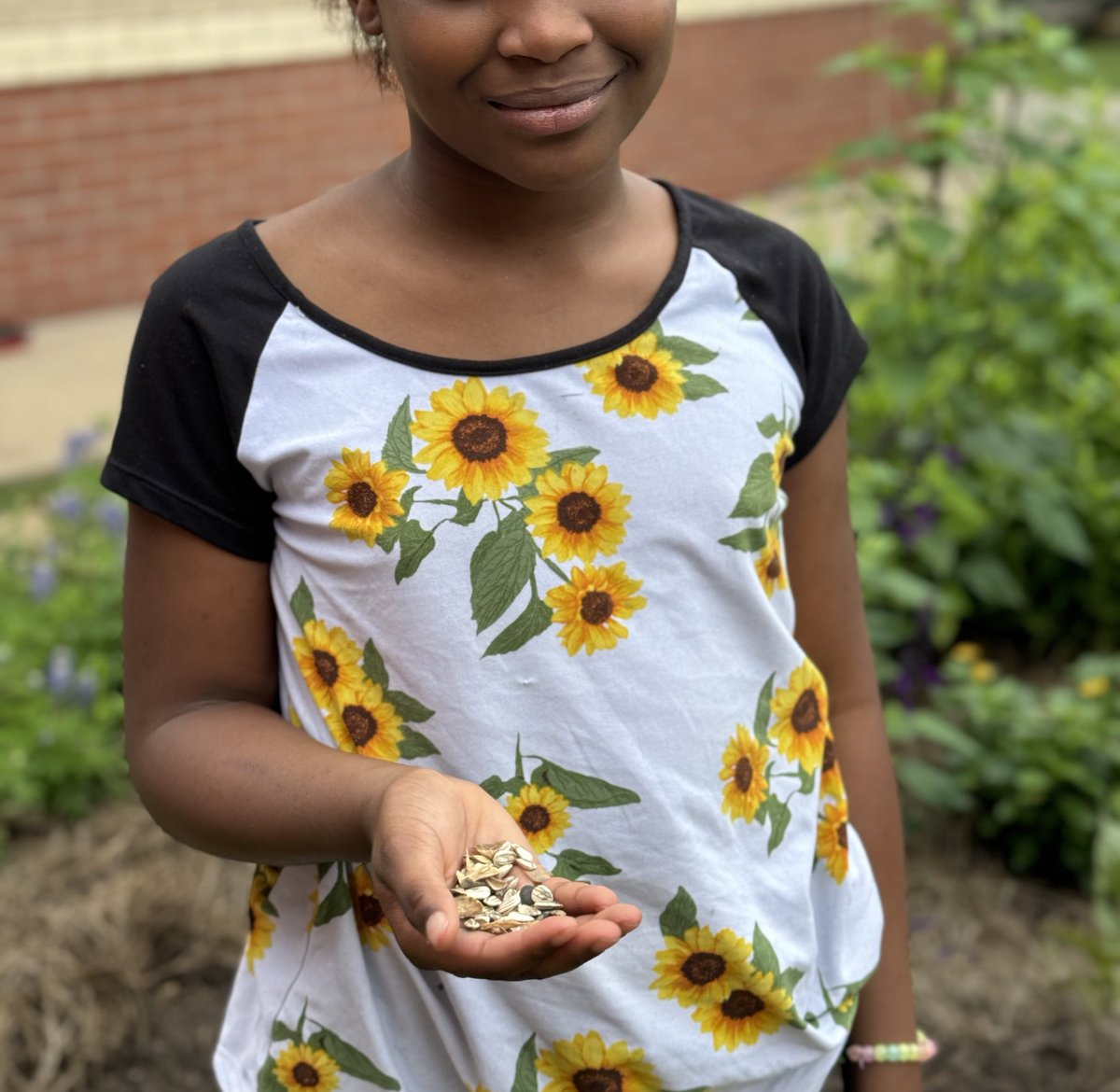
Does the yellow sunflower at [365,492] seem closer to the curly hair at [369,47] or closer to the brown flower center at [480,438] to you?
the brown flower center at [480,438]

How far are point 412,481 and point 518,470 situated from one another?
0.09 m

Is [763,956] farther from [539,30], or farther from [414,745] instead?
[539,30]

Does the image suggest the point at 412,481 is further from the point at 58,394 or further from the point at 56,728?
the point at 58,394

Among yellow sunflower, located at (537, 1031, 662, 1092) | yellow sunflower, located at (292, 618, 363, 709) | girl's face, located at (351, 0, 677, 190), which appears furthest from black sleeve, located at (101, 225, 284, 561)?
yellow sunflower, located at (537, 1031, 662, 1092)

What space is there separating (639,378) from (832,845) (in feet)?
1.72

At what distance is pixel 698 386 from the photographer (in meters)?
1.46

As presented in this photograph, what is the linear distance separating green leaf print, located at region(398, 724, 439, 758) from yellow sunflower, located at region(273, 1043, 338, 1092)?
0.95ft

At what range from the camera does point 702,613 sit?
1.46 meters

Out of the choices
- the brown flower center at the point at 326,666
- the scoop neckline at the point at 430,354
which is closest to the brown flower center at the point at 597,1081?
the brown flower center at the point at 326,666

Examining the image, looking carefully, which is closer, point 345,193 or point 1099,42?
point 345,193

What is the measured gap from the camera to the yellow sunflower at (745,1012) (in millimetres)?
1493

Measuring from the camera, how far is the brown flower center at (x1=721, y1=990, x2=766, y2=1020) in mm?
1500

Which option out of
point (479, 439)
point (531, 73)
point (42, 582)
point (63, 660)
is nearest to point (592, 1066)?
point (479, 439)

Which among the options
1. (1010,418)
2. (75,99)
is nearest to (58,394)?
(75,99)
